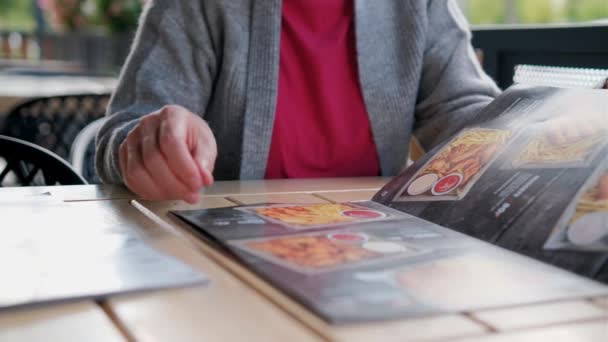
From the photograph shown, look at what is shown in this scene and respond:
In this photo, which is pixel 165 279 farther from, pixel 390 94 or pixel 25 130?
pixel 25 130

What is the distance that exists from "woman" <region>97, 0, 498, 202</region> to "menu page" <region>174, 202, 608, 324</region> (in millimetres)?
353

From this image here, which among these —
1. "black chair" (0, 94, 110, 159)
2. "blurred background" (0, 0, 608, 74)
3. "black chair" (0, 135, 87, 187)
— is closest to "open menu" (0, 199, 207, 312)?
"black chair" (0, 135, 87, 187)

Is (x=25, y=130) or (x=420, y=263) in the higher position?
(x=420, y=263)

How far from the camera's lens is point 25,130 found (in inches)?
62.3

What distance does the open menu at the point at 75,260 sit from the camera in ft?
1.43

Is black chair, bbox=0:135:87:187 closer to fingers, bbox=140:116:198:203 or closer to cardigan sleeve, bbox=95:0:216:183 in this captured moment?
cardigan sleeve, bbox=95:0:216:183

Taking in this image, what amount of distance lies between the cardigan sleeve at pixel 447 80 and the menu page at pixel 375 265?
0.40 metres

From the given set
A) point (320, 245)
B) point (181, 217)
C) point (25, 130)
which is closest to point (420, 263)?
point (320, 245)

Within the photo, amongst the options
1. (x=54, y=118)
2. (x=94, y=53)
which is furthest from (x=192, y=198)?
(x=94, y=53)

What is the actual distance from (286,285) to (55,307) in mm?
128

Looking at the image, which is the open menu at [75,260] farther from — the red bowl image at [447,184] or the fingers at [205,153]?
the red bowl image at [447,184]

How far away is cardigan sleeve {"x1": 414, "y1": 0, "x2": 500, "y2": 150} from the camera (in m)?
1.00

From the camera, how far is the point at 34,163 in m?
1.02

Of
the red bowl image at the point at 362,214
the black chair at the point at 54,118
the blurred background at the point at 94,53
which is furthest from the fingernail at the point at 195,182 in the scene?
the black chair at the point at 54,118
